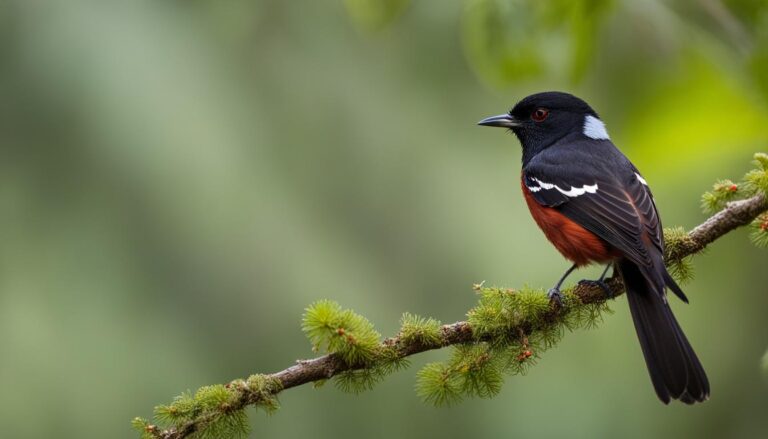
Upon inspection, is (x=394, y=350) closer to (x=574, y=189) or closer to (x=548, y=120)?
(x=574, y=189)

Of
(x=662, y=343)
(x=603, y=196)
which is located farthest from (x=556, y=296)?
(x=603, y=196)

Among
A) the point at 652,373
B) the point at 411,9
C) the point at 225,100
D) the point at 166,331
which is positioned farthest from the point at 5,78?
the point at 652,373

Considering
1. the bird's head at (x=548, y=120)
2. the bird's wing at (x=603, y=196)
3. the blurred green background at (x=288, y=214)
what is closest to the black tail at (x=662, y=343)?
the bird's wing at (x=603, y=196)

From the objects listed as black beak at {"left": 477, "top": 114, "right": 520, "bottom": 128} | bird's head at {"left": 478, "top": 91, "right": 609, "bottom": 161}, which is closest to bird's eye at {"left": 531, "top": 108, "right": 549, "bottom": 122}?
bird's head at {"left": 478, "top": 91, "right": 609, "bottom": 161}

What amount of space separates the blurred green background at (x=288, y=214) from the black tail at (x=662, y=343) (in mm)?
1178

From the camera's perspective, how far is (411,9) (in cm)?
715

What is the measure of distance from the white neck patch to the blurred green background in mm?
150

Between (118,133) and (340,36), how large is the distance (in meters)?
1.92

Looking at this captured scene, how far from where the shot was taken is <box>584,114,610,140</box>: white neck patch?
16.9 feet

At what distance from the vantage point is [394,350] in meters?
3.06

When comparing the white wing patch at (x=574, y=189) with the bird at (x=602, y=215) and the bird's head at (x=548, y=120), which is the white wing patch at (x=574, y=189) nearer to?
the bird at (x=602, y=215)

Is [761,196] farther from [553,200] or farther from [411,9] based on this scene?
[411,9]

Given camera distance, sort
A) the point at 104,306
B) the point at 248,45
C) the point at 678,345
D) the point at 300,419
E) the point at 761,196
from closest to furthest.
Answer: the point at 761,196 → the point at 678,345 → the point at 104,306 → the point at 300,419 → the point at 248,45

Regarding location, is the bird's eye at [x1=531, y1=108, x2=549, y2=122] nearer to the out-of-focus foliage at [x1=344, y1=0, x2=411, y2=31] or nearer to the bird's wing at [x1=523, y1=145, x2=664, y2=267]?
the bird's wing at [x1=523, y1=145, x2=664, y2=267]
